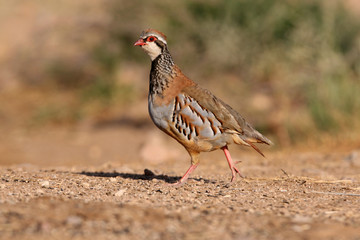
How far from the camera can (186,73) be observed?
44.1 ft

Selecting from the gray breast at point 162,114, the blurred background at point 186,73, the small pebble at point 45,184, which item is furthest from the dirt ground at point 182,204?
the blurred background at point 186,73

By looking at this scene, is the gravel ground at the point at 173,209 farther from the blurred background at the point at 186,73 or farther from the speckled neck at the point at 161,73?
the blurred background at the point at 186,73

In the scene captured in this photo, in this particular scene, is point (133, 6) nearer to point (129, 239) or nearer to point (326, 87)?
point (326, 87)

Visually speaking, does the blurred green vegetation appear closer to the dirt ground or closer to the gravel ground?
the dirt ground

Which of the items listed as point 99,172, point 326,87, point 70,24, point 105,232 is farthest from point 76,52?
point 105,232

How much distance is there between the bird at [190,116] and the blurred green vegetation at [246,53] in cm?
486

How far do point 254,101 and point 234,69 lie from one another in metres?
1.52

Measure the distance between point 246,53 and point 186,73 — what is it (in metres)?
1.49

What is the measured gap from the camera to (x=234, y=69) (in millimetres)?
13594

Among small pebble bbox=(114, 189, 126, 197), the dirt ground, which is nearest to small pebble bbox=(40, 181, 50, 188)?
the dirt ground

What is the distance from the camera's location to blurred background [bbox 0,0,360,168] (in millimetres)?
10008

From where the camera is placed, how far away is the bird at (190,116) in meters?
5.23

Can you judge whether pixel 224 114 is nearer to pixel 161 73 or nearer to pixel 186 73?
pixel 161 73

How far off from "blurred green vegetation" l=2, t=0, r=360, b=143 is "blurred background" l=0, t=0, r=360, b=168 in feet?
0.08
